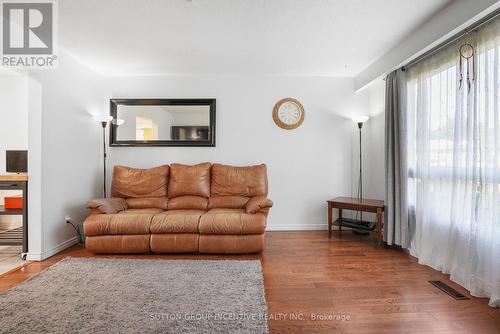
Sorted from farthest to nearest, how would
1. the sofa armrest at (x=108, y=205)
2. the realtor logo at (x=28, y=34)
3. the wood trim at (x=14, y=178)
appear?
the sofa armrest at (x=108, y=205)
the wood trim at (x=14, y=178)
the realtor logo at (x=28, y=34)

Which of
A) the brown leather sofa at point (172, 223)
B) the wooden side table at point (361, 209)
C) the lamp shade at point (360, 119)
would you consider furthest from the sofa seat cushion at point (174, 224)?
the lamp shade at point (360, 119)

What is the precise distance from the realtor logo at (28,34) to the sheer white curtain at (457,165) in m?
3.75

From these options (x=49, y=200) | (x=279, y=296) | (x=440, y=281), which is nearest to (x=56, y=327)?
(x=279, y=296)

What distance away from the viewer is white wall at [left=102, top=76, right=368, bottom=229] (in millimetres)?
3945

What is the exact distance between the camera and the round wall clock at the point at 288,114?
13.0ft

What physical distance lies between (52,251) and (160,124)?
2.16 metres

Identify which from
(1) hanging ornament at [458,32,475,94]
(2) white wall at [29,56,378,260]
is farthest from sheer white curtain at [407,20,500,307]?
(2) white wall at [29,56,378,260]

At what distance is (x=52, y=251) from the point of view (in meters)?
2.90

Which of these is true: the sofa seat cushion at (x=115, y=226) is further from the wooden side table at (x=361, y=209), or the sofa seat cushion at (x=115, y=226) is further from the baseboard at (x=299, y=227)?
the wooden side table at (x=361, y=209)

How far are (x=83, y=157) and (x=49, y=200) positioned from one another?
2.64ft

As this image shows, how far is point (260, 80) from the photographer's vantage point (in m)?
3.97

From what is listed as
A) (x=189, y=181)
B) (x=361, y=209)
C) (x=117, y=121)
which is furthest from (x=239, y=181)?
(x=117, y=121)

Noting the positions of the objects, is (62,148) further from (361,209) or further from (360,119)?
(360,119)

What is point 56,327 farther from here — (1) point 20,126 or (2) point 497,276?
(1) point 20,126
